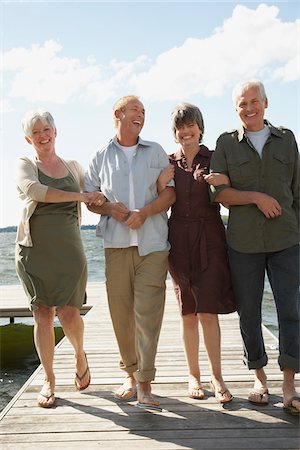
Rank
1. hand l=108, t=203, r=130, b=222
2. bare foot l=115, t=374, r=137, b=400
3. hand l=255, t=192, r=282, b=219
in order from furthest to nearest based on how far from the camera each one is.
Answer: bare foot l=115, t=374, r=137, b=400 < hand l=108, t=203, r=130, b=222 < hand l=255, t=192, r=282, b=219

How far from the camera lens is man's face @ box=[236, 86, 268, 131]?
273cm

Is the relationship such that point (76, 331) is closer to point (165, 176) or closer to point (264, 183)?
point (165, 176)

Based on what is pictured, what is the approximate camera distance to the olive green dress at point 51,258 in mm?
2912

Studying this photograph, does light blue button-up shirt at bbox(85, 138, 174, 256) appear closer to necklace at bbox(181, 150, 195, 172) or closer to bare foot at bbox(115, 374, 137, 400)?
necklace at bbox(181, 150, 195, 172)

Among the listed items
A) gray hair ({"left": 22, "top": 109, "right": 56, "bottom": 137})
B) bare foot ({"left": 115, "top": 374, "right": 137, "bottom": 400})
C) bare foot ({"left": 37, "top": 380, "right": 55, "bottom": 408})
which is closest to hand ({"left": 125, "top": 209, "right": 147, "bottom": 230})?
gray hair ({"left": 22, "top": 109, "right": 56, "bottom": 137})

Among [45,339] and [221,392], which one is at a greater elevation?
[45,339]

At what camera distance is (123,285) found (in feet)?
9.57

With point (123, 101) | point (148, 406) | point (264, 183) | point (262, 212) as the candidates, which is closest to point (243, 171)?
point (264, 183)

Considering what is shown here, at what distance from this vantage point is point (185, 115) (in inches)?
111

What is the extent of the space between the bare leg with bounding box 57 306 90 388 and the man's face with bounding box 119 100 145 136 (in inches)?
38.4

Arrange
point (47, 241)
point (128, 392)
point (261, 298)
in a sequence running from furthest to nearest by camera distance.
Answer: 1. point (128, 392)
2. point (47, 241)
3. point (261, 298)

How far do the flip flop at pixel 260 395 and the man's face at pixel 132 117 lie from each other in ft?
4.78

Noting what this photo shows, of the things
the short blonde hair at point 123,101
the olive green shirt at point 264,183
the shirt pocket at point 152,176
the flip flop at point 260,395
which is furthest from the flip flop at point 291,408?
the short blonde hair at point 123,101

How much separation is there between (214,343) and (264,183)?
0.85 meters
